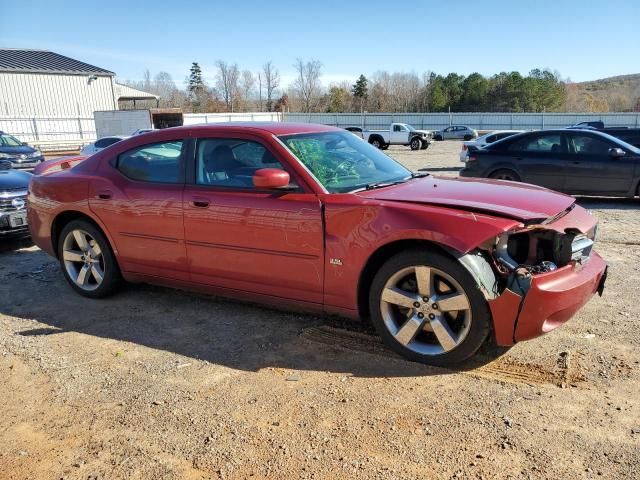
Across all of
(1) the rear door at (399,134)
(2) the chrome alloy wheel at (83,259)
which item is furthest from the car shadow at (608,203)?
(1) the rear door at (399,134)

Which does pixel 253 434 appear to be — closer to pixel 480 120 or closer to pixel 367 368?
pixel 367 368

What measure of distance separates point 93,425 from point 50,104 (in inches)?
1788

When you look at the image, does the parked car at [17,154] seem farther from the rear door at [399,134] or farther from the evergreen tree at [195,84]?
the evergreen tree at [195,84]

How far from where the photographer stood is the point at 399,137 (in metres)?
33.4

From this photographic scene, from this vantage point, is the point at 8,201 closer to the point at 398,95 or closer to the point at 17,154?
the point at 17,154

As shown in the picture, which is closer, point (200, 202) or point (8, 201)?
point (200, 202)

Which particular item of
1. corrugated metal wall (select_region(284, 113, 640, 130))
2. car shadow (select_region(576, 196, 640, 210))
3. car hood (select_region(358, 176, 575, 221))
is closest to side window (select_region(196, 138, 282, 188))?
car hood (select_region(358, 176, 575, 221))

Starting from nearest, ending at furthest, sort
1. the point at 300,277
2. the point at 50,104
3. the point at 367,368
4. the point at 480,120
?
the point at 367,368, the point at 300,277, the point at 50,104, the point at 480,120

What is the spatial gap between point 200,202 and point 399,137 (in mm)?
30455

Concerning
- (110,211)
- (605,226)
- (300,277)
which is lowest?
(605,226)

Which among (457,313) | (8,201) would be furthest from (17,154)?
(457,313)

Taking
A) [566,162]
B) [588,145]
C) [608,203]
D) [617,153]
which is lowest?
[608,203]

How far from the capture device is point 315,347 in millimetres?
3854

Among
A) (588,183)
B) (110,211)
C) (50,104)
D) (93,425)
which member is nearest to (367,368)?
(93,425)
